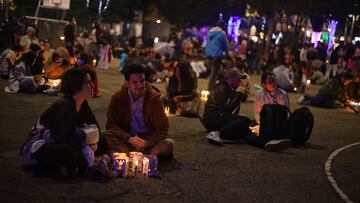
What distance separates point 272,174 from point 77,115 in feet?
8.95

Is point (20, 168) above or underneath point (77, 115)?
underneath

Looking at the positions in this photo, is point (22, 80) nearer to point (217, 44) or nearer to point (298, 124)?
point (217, 44)

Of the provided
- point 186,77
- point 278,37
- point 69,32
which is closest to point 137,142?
point 186,77

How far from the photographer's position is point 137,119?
281 inches

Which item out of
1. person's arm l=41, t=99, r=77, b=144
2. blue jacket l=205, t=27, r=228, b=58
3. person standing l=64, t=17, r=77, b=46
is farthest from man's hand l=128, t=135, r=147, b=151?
person standing l=64, t=17, r=77, b=46

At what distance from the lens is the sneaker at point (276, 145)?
8460 mm

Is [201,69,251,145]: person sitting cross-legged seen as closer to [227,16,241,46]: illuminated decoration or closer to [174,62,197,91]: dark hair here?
[174,62,197,91]: dark hair

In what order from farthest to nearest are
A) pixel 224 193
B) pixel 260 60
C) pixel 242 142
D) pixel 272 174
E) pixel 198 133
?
pixel 260 60 < pixel 198 133 < pixel 242 142 < pixel 272 174 < pixel 224 193

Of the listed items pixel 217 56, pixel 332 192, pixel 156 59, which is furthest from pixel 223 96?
pixel 156 59

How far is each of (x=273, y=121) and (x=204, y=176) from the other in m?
2.23

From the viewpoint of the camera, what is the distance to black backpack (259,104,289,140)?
28.2ft

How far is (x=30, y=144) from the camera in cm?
610

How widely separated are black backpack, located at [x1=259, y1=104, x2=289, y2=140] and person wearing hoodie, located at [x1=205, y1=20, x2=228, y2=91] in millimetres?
6565

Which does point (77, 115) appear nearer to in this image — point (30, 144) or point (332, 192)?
point (30, 144)
